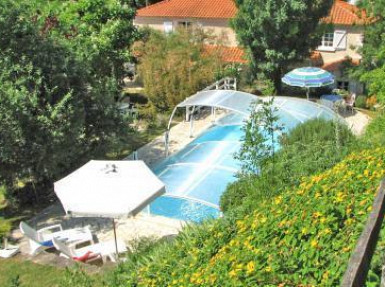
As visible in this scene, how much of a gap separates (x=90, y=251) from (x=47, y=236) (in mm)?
1551

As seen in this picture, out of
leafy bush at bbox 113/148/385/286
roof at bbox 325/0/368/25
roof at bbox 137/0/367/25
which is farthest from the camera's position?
roof at bbox 137/0/367/25

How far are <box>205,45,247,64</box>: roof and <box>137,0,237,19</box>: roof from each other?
336 centimetres

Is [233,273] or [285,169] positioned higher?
[233,273]

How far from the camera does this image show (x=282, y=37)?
2850 centimetres

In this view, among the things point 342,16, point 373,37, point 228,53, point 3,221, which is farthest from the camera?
point 342,16

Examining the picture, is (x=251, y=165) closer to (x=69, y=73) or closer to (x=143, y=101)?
(x=69, y=73)

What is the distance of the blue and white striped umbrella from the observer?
84.4ft

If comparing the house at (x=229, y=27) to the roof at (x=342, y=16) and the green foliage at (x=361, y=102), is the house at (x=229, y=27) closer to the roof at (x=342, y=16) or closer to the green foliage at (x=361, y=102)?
the roof at (x=342, y=16)

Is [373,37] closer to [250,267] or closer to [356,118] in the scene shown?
[356,118]

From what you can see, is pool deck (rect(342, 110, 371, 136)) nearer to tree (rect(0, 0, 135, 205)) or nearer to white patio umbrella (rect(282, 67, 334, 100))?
white patio umbrella (rect(282, 67, 334, 100))

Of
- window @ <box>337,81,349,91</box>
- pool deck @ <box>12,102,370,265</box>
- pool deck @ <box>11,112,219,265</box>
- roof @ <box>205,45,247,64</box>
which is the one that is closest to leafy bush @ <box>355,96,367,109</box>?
window @ <box>337,81,349,91</box>

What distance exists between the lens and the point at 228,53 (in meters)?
32.3

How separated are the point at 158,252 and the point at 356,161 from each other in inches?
151

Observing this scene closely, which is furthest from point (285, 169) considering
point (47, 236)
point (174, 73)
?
point (174, 73)
